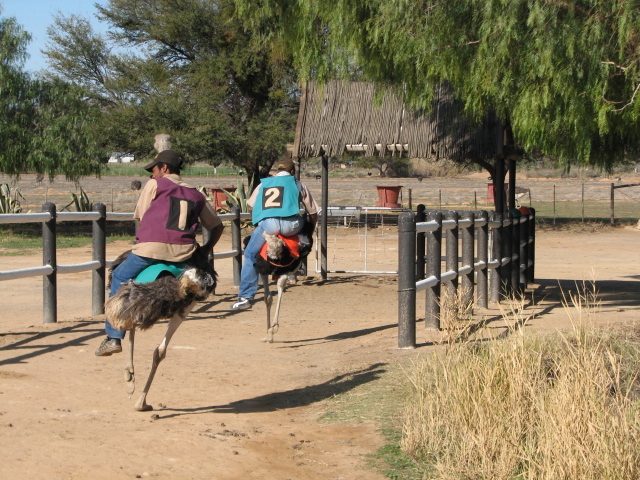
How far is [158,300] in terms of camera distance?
5.73 m

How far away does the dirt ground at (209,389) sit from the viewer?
4992 mm

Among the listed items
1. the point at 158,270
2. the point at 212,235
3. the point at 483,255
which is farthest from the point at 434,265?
the point at 158,270

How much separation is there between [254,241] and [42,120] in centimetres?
1916

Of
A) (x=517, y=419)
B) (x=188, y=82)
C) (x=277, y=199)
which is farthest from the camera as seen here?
(x=188, y=82)

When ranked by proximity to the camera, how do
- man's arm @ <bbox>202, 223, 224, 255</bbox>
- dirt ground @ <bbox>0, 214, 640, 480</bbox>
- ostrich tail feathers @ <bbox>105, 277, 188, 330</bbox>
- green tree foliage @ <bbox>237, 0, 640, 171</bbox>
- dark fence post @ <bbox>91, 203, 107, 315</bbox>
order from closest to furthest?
dirt ground @ <bbox>0, 214, 640, 480</bbox> → ostrich tail feathers @ <bbox>105, 277, 188, 330</bbox> → man's arm @ <bbox>202, 223, 224, 255</bbox> → green tree foliage @ <bbox>237, 0, 640, 171</bbox> → dark fence post @ <bbox>91, 203, 107, 315</bbox>

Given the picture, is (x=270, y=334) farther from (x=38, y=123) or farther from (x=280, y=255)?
(x=38, y=123)

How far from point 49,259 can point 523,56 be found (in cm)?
548

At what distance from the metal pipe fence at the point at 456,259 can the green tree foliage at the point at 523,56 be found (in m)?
1.39

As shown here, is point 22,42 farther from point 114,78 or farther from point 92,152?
point 114,78

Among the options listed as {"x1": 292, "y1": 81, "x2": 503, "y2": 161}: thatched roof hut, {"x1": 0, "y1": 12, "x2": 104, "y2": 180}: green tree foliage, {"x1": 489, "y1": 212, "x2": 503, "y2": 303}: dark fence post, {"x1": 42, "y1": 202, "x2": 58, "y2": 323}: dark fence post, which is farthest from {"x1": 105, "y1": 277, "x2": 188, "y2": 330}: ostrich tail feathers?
{"x1": 0, "y1": 12, "x2": 104, "y2": 180}: green tree foliage

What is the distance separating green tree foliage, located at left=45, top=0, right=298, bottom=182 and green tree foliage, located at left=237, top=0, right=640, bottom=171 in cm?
2027

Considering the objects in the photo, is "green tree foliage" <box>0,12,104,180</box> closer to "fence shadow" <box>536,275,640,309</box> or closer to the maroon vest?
"fence shadow" <box>536,275,640,309</box>

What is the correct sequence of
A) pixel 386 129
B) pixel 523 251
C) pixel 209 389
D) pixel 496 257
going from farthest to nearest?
1. pixel 386 129
2. pixel 523 251
3. pixel 496 257
4. pixel 209 389

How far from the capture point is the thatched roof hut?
1398 centimetres
